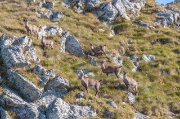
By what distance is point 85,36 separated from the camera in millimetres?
38938

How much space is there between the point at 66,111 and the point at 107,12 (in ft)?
78.3

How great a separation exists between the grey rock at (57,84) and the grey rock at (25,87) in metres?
1.30

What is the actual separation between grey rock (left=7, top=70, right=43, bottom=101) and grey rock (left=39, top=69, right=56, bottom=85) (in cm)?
126

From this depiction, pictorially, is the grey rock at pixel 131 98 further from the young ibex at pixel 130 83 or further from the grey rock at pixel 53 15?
Answer: the grey rock at pixel 53 15

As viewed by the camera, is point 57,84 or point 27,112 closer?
point 27,112

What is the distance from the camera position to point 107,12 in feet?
153

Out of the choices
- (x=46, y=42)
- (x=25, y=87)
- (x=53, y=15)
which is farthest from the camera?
(x=53, y=15)

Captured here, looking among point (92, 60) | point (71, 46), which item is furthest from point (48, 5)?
point (92, 60)

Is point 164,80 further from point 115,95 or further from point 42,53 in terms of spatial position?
point 42,53

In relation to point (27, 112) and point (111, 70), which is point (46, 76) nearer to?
point (27, 112)

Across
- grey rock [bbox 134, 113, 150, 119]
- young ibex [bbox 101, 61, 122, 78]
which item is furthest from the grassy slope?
grey rock [bbox 134, 113, 150, 119]

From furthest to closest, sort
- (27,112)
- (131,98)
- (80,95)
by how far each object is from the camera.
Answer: (131,98) < (80,95) < (27,112)

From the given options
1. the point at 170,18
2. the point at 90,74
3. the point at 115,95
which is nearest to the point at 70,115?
the point at 115,95

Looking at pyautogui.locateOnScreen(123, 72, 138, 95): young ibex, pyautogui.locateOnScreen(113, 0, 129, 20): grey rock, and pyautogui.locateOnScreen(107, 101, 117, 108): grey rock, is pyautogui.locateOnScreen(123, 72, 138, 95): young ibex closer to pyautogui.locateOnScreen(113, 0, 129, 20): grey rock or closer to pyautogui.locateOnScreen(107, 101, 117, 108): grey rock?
pyautogui.locateOnScreen(107, 101, 117, 108): grey rock
